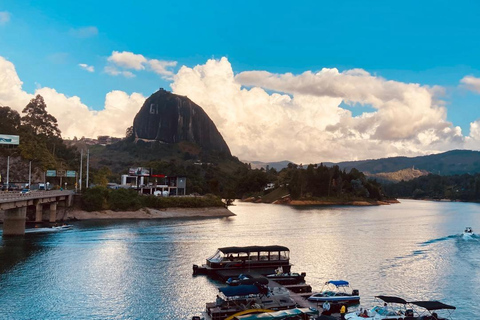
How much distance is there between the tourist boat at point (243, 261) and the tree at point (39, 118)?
14507cm

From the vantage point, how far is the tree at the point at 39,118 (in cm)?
18300

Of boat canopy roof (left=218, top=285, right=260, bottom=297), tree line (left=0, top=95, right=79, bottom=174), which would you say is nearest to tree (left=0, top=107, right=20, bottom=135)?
tree line (left=0, top=95, right=79, bottom=174)

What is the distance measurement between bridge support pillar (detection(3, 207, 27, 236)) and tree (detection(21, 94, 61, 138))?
10565cm

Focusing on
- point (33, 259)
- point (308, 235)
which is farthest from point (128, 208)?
point (33, 259)

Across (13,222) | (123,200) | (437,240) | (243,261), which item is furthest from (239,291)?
(123,200)

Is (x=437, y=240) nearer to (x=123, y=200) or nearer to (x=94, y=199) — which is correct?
(x=123, y=200)

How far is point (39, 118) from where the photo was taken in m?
186

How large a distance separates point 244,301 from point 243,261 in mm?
18256

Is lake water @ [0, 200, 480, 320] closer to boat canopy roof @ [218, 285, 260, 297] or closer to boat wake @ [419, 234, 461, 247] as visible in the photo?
boat wake @ [419, 234, 461, 247]

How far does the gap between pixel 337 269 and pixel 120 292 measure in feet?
101

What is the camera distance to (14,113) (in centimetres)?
18538

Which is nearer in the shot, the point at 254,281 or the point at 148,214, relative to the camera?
the point at 254,281

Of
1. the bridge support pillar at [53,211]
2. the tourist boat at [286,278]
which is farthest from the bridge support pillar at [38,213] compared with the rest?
the tourist boat at [286,278]

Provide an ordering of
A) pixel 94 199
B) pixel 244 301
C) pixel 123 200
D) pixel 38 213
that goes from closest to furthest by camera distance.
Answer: pixel 244 301, pixel 38 213, pixel 94 199, pixel 123 200
